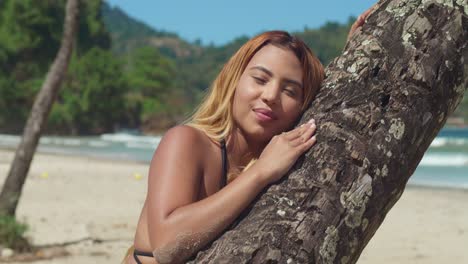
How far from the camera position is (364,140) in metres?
1.81

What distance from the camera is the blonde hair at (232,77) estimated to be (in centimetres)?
207

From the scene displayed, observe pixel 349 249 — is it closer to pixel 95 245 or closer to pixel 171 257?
pixel 171 257

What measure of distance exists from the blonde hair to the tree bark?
612cm

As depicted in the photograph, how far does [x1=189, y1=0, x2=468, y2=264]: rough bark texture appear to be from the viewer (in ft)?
5.67

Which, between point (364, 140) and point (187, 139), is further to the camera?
point (187, 139)

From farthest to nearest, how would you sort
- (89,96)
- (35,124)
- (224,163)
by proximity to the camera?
(89,96) < (35,124) < (224,163)

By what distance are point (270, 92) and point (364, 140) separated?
35cm

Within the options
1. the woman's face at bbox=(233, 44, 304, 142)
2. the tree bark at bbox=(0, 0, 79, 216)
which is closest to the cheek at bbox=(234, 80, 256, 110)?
the woman's face at bbox=(233, 44, 304, 142)

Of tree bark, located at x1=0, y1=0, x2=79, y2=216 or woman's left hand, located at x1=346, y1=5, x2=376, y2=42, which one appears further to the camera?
tree bark, located at x1=0, y1=0, x2=79, y2=216

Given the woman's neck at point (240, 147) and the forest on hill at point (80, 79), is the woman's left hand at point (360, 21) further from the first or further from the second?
the forest on hill at point (80, 79)

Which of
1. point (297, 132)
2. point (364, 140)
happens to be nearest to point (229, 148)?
point (297, 132)

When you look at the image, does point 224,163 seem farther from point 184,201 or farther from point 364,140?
point 364,140

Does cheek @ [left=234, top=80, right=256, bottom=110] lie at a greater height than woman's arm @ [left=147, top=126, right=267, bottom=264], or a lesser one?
greater

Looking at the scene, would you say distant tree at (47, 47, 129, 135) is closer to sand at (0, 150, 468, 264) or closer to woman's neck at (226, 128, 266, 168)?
sand at (0, 150, 468, 264)
